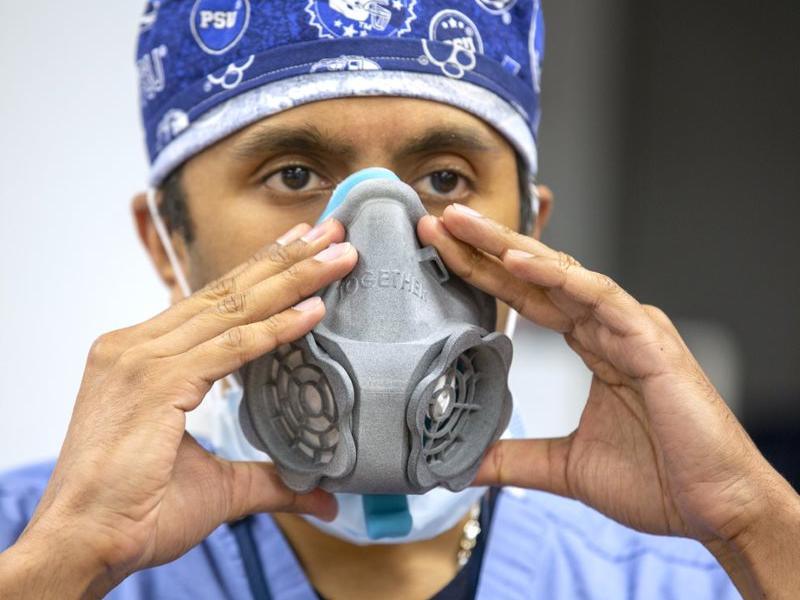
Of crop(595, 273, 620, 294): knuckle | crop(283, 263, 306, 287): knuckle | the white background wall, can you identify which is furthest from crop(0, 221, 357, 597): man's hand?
the white background wall

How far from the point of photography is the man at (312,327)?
63.6 inches

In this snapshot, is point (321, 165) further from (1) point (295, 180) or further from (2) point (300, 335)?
(2) point (300, 335)

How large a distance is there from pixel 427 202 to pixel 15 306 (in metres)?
1.56

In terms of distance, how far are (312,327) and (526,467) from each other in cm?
47

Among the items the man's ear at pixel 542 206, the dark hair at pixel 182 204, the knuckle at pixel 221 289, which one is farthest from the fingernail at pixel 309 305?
the man's ear at pixel 542 206

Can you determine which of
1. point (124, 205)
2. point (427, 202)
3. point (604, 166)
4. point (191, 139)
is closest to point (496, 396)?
point (427, 202)

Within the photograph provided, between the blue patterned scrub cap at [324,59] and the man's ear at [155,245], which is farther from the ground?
the blue patterned scrub cap at [324,59]

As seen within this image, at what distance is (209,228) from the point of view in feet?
6.57

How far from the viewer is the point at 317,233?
1646mm

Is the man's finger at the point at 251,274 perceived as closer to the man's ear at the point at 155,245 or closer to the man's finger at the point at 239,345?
the man's finger at the point at 239,345

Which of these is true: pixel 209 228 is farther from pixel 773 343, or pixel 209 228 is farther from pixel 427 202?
pixel 773 343

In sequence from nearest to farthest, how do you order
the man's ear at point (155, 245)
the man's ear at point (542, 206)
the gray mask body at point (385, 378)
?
the gray mask body at point (385, 378) → the man's ear at point (155, 245) → the man's ear at point (542, 206)

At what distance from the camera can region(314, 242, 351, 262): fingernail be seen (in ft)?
5.25

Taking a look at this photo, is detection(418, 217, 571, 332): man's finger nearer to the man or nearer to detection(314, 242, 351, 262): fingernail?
the man
